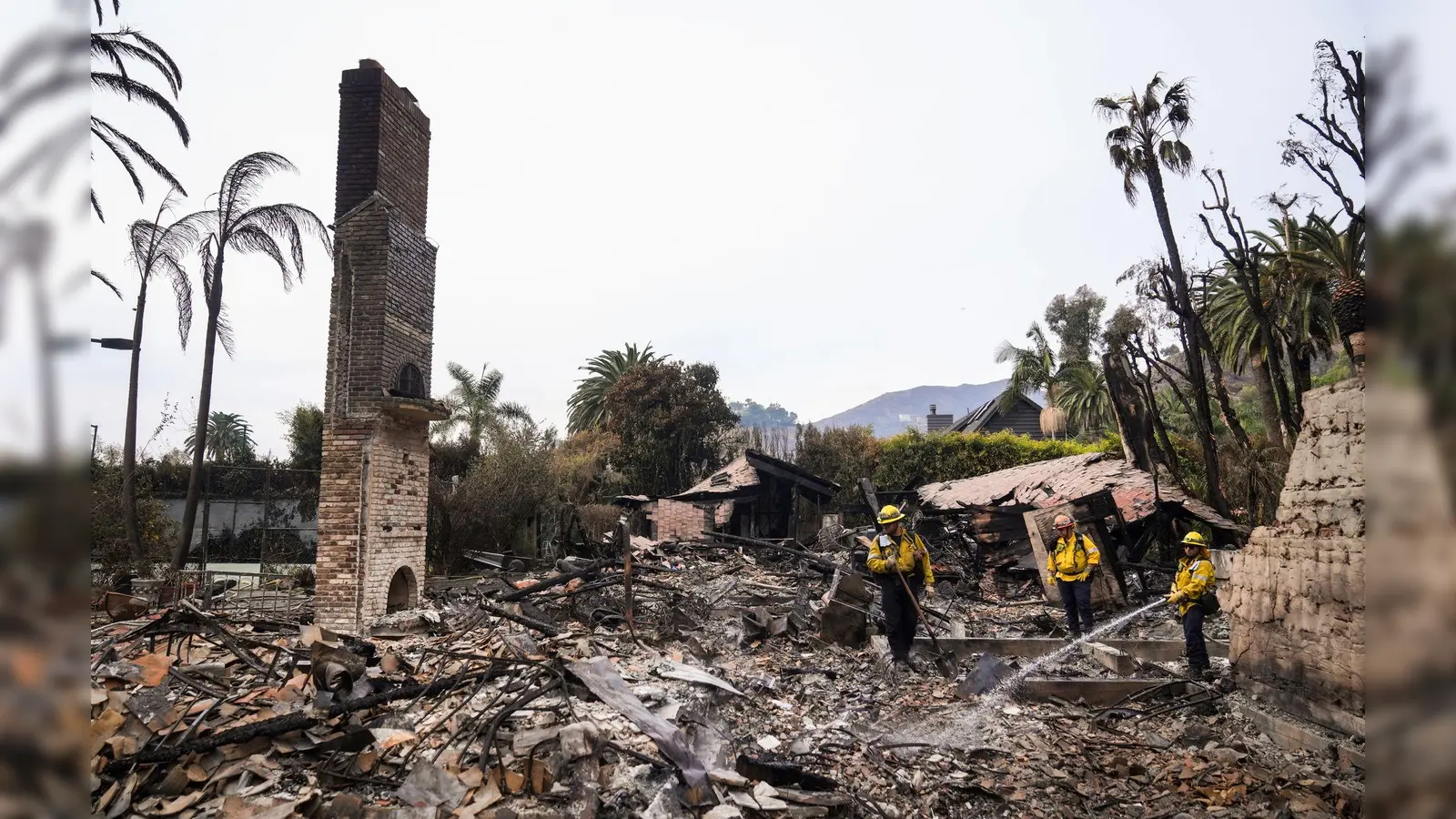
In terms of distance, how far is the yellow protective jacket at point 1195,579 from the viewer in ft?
27.7

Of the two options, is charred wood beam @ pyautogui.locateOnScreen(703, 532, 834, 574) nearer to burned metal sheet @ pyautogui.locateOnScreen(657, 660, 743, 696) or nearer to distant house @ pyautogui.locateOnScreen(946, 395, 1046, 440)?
burned metal sheet @ pyautogui.locateOnScreen(657, 660, 743, 696)

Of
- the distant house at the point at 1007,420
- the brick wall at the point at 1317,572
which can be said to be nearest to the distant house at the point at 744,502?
the brick wall at the point at 1317,572

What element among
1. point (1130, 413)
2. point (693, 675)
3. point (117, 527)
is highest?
point (1130, 413)

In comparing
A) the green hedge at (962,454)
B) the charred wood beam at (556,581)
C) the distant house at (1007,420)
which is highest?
the distant house at (1007,420)

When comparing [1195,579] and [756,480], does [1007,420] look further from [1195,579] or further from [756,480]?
[1195,579]

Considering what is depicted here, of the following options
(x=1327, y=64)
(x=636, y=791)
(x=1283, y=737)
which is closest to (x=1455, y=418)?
(x=636, y=791)

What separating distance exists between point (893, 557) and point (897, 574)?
22cm

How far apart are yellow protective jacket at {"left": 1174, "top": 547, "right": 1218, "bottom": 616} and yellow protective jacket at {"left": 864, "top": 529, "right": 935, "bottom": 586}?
2703mm

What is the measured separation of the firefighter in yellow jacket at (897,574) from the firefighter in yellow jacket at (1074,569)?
87.8 inches

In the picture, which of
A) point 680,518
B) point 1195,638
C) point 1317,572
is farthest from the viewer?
point 680,518

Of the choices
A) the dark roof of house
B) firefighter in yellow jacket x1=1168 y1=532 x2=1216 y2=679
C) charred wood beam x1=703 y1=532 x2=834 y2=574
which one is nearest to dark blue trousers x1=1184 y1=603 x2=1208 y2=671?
firefighter in yellow jacket x1=1168 y1=532 x2=1216 y2=679

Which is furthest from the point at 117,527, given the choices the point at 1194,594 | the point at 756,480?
the point at 1194,594

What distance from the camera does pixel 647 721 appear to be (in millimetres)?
6297

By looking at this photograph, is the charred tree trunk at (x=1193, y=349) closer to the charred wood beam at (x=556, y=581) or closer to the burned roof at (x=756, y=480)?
the burned roof at (x=756, y=480)
